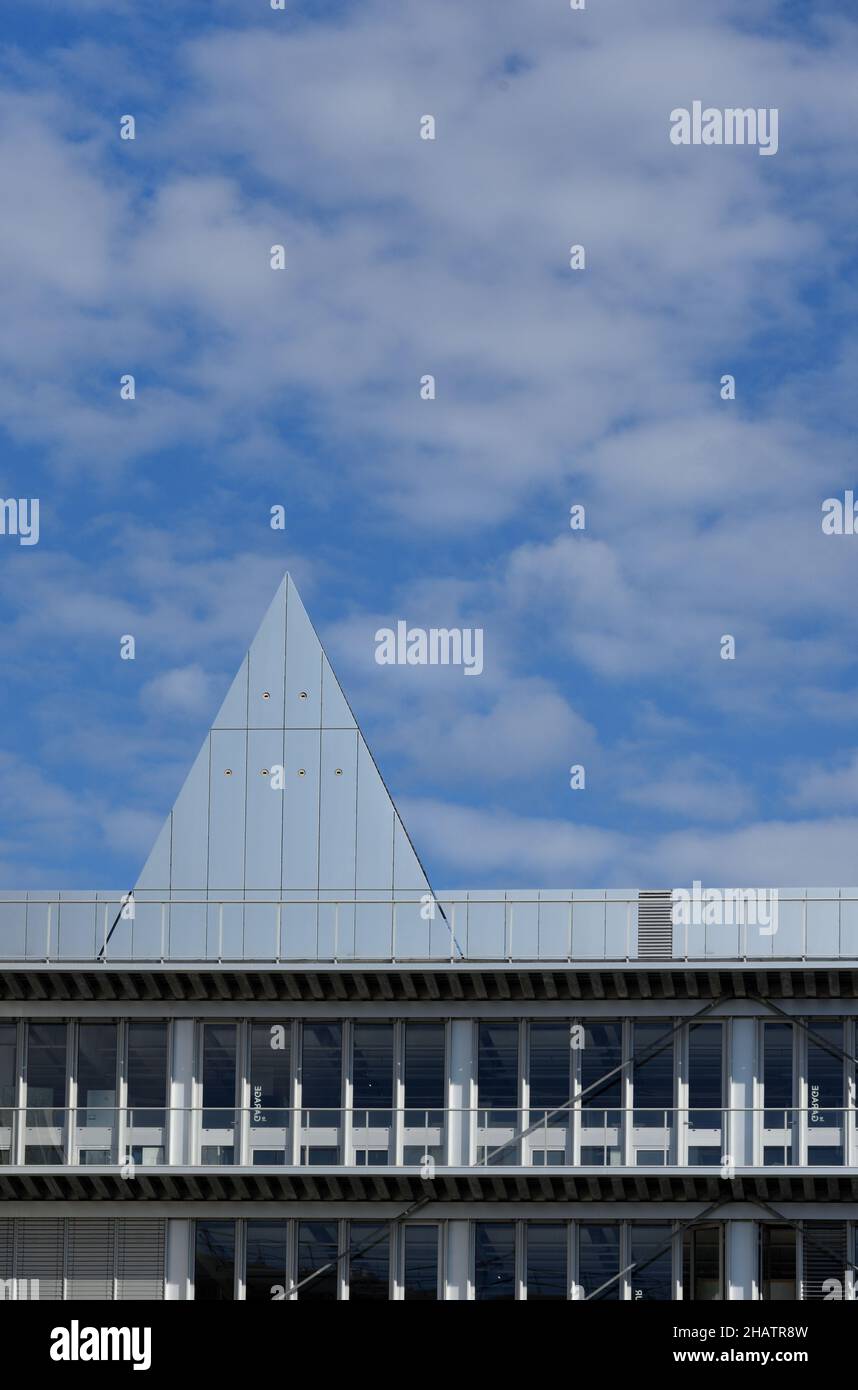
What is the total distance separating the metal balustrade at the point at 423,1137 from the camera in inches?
2149

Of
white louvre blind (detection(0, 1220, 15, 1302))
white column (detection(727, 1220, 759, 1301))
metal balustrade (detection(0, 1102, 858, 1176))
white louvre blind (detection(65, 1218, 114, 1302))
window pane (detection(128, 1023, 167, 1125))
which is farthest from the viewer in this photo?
window pane (detection(128, 1023, 167, 1125))

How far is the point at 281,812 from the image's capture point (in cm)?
5769

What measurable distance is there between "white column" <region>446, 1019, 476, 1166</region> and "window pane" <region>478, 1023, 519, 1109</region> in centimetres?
31

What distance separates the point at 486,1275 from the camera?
2167 inches

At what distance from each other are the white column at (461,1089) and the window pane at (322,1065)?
9.07ft

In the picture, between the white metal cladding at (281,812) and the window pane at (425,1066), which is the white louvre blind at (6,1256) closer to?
the white metal cladding at (281,812)

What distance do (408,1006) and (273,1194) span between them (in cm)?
555

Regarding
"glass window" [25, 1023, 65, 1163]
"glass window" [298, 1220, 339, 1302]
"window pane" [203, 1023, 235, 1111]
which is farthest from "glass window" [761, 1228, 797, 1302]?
"glass window" [25, 1023, 65, 1163]

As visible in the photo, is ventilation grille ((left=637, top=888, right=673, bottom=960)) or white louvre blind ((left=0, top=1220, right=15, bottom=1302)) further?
white louvre blind ((left=0, top=1220, right=15, bottom=1302))

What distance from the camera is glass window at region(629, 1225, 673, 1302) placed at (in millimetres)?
54562

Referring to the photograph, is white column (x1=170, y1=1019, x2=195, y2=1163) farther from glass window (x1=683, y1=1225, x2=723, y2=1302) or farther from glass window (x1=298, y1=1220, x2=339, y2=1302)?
glass window (x1=683, y1=1225, x2=723, y2=1302)

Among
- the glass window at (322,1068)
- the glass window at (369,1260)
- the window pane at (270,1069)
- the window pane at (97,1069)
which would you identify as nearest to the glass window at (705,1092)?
the glass window at (369,1260)
